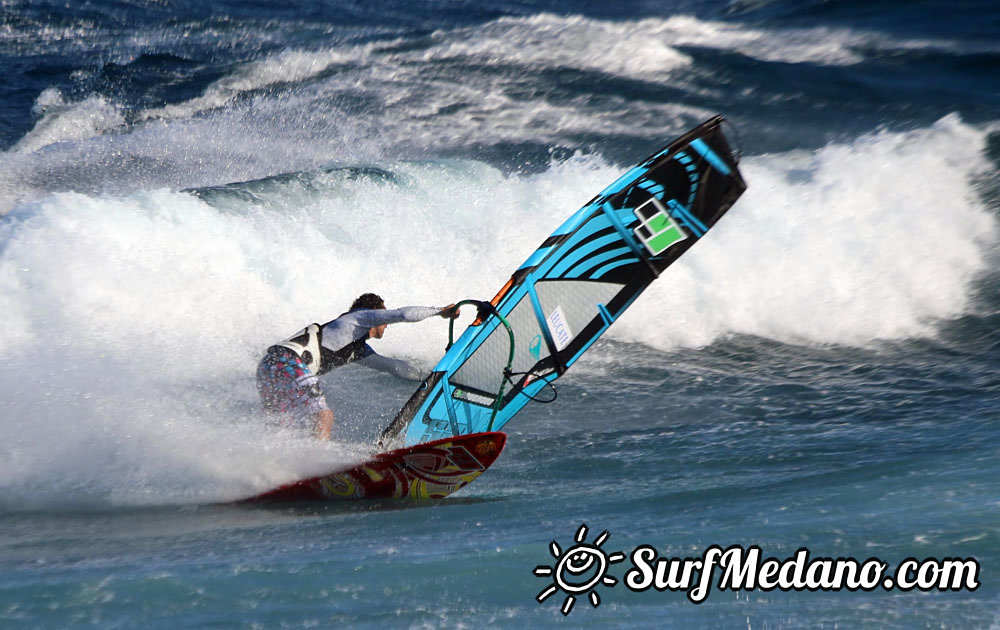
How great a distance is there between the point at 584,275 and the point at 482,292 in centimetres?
353

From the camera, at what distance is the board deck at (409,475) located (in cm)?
496

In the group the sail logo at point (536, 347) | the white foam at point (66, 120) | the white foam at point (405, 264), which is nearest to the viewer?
the sail logo at point (536, 347)

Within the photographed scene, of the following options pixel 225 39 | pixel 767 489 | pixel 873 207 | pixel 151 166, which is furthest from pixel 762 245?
pixel 225 39

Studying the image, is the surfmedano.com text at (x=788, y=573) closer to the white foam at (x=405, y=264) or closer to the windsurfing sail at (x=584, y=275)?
the windsurfing sail at (x=584, y=275)

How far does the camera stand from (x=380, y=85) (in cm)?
1329

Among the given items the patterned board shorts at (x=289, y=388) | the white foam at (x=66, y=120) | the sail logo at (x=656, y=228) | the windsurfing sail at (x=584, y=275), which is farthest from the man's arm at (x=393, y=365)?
the white foam at (x=66, y=120)

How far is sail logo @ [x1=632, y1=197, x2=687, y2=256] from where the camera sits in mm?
6301

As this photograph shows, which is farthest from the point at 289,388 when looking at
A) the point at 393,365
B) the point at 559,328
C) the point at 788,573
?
the point at 788,573

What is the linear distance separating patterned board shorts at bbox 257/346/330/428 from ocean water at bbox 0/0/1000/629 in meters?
0.26

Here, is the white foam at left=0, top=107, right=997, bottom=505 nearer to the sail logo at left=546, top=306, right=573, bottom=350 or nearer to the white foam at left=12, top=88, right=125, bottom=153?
the sail logo at left=546, top=306, right=573, bottom=350

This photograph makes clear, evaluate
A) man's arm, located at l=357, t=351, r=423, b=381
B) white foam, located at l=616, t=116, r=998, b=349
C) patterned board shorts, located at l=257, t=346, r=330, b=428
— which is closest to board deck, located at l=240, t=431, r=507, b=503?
patterned board shorts, located at l=257, t=346, r=330, b=428

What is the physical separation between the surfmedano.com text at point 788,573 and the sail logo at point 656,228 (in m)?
2.97

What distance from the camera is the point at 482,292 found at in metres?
9.70

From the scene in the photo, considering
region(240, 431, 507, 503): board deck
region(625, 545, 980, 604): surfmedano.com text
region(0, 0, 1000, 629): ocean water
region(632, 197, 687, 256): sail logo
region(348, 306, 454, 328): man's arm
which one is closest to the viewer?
region(625, 545, 980, 604): surfmedano.com text
